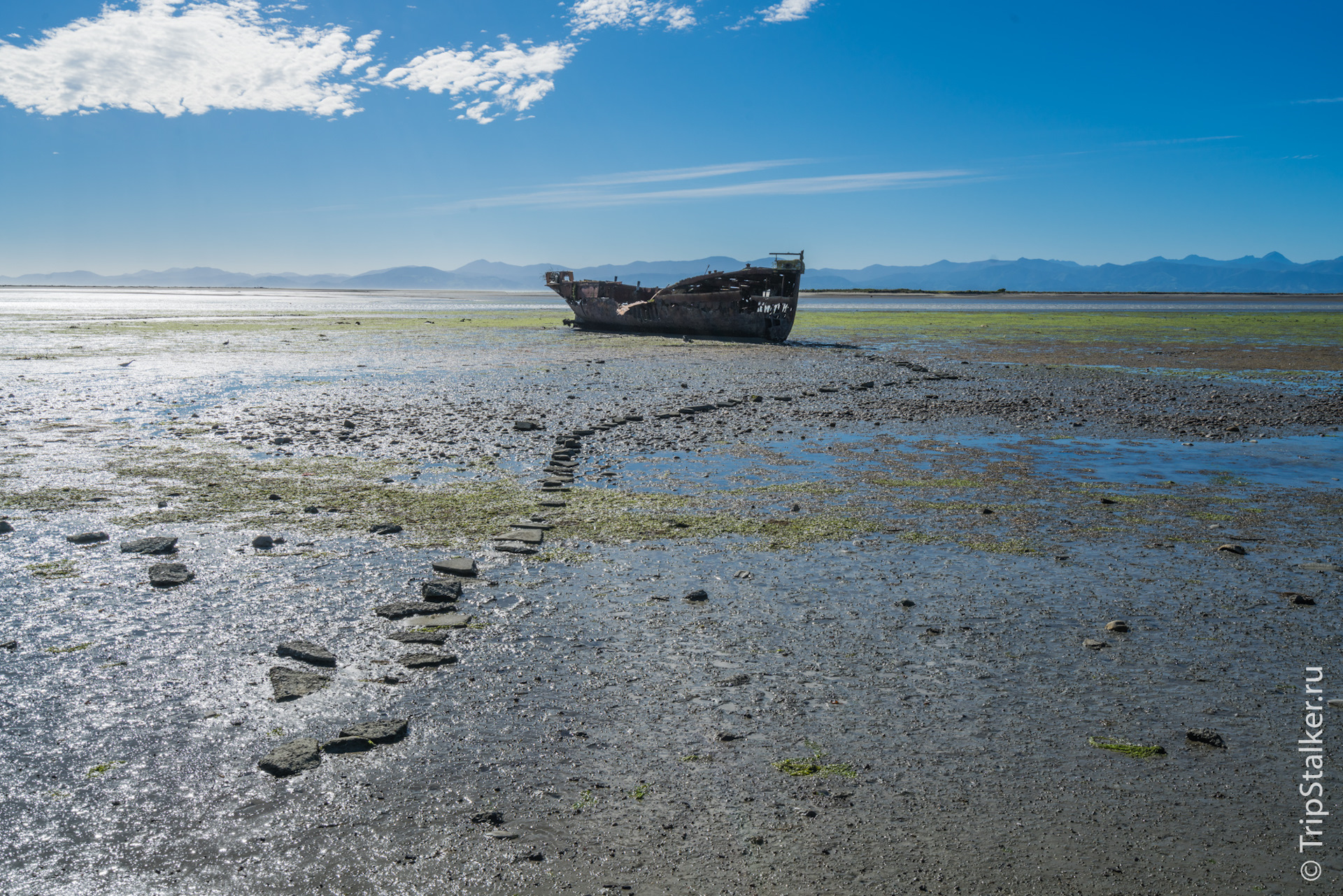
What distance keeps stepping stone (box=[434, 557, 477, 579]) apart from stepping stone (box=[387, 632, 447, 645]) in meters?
1.32

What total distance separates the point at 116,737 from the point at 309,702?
3.15 ft

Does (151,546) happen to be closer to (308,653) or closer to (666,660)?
(308,653)

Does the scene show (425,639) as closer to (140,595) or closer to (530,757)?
(530,757)

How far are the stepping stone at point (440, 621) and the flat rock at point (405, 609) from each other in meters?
0.06

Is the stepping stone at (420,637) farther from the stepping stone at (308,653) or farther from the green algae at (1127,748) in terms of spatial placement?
the green algae at (1127,748)

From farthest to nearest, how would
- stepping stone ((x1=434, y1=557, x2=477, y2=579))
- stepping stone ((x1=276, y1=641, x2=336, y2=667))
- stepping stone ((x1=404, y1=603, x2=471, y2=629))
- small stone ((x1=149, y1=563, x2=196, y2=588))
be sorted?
1. stepping stone ((x1=434, y1=557, x2=477, y2=579))
2. small stone ((x1=149, y1=563, x2=196, y2=588))
3. stepping stone ((x1=404, y1=603, x2=471, y2=629))
4. stepping stone ((x1=276, y1=641, x2=336, y2=667))

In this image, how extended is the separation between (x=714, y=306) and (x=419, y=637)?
39004 millimetres

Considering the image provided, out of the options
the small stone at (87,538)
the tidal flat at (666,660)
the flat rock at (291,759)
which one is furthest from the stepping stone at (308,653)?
the small stone at (87,538)

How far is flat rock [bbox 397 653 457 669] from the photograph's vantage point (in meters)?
5.54

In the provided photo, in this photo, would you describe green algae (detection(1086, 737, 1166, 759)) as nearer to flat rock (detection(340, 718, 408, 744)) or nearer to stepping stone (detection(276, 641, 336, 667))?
flat rock (detection(340, 718, 408, 744))

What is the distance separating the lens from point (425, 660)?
557 cm

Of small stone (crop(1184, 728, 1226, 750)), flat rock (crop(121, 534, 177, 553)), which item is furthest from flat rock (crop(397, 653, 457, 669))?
small stone (crop(1184, 728, 1226, 750))

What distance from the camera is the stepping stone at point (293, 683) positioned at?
5070 mm

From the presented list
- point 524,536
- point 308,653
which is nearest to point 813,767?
point 308,653
